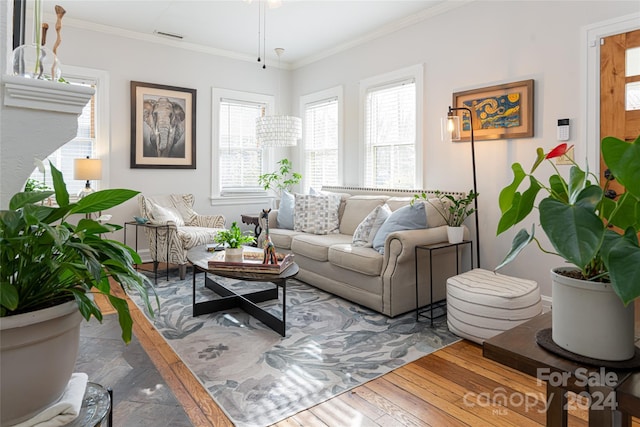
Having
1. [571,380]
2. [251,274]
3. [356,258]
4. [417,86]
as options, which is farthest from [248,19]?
[571,380]

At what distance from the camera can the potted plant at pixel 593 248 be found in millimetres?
667

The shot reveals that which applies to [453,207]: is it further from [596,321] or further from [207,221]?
[207,221]

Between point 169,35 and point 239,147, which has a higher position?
point 169,35

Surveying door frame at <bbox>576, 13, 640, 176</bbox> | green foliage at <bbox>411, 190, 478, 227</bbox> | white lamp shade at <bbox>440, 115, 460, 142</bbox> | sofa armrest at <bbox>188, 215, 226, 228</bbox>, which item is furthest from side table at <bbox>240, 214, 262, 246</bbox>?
door frame at <bbox>576, 13, 640, 176</bbox>

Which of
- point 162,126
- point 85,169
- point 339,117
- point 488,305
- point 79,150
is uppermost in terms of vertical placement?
point 339,117

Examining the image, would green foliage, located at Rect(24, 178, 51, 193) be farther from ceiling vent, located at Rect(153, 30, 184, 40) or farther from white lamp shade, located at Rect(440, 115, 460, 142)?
white lamp shade, located at Rect(440, 115, 460, 142)

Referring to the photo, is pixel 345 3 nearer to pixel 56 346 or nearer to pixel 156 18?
pixel 156 18

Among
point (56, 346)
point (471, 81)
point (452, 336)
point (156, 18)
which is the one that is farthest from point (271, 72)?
point (56, 346)

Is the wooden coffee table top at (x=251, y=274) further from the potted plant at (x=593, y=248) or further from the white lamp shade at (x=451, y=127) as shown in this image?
the potted plant at (x=593, y=248)

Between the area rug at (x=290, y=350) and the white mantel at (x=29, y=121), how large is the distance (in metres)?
1.43

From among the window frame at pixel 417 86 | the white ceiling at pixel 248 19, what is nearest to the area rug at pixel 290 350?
the window frame at pixel 417 86

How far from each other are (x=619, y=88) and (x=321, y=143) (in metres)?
3.59

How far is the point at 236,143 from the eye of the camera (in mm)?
5852

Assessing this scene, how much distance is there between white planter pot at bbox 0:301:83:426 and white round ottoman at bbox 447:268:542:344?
96.3 inches
